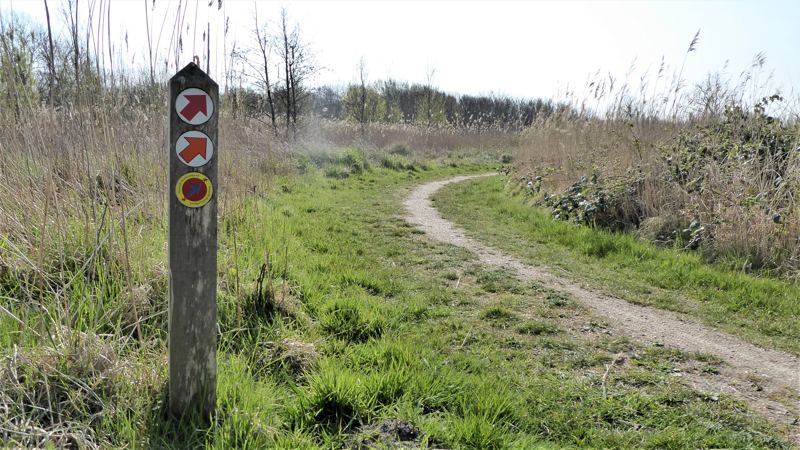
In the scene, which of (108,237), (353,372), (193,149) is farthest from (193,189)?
(353,372)

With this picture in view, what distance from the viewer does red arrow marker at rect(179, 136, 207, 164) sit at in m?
1.99

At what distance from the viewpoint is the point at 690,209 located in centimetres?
669

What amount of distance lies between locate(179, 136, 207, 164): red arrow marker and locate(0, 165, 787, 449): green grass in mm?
939

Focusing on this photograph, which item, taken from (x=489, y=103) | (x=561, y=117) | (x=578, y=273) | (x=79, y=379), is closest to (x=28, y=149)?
(x=79, y=379)

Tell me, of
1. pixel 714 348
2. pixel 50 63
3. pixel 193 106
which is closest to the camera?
pixel 193 106

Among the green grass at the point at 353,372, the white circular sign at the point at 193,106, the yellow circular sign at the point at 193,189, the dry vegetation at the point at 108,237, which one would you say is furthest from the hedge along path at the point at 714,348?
the white circular sign at the point at 193,106

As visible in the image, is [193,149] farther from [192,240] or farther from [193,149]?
[192,240]

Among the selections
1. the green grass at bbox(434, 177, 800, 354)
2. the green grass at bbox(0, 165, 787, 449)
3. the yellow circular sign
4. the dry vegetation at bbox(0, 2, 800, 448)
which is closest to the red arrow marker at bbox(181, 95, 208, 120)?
the yellow circular sign

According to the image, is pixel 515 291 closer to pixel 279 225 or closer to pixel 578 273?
pixel 578 273

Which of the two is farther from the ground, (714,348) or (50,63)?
(50,63)

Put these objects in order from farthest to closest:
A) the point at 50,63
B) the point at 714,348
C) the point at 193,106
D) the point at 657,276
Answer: the point at 657,276 < the point at 714,348 < the point at 50,63 < the point at 193,106

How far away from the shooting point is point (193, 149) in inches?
78.7

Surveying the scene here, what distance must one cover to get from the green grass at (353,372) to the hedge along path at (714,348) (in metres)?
0.19

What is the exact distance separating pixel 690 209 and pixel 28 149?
7.13m
